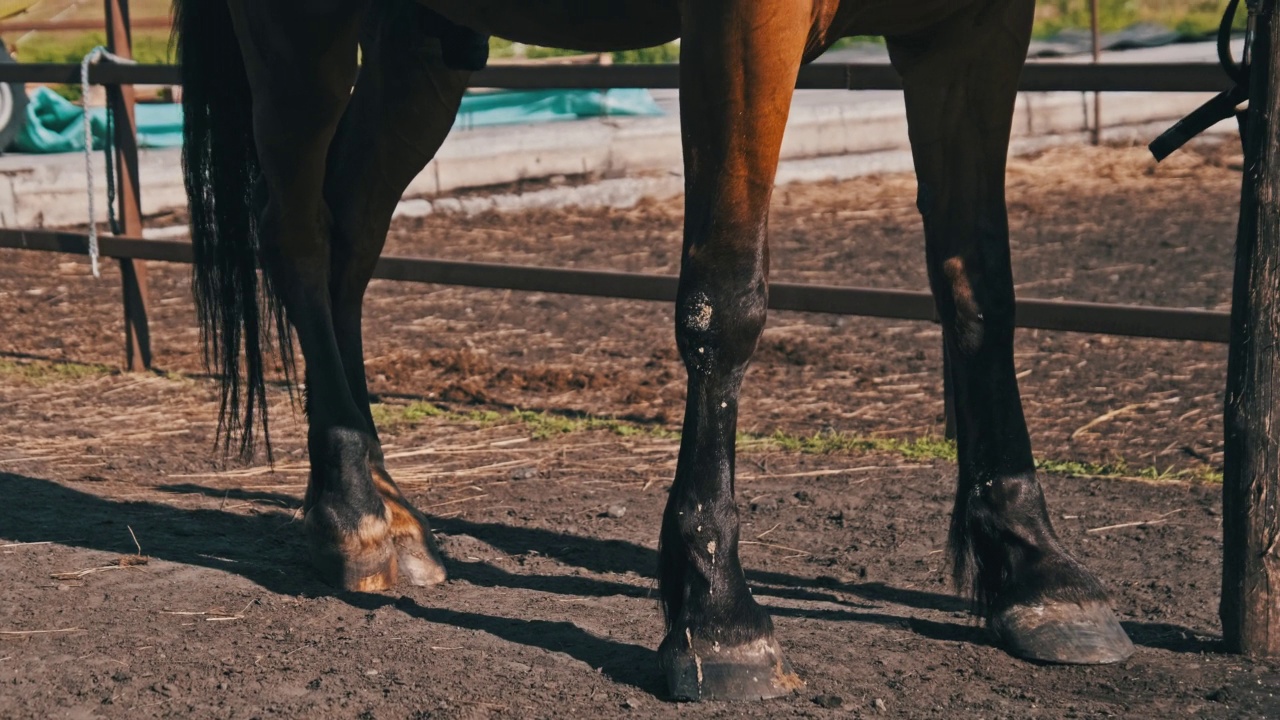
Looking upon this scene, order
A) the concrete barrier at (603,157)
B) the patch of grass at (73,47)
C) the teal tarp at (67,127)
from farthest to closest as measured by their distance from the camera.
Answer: the patch of grass at (73,47), the teal tarp at (67,127), the concrete barrier at (603,157)

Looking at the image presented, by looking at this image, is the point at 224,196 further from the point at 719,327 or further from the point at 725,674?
the point at 725,674

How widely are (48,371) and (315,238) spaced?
2.89m

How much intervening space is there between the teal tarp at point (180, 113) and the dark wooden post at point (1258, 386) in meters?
8.98

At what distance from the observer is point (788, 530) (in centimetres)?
392

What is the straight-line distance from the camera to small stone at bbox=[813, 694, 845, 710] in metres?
2.61

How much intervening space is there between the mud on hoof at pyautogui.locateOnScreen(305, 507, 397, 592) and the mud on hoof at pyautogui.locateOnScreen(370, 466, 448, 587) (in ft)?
0.10

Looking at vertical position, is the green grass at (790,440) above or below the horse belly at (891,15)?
below

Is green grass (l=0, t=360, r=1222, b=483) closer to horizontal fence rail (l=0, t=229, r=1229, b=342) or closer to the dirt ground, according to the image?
the dirt ground

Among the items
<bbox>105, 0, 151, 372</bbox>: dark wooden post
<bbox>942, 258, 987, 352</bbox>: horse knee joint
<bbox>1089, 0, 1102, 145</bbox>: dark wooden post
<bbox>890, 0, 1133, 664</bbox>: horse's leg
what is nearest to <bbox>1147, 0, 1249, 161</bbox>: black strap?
<bbox>890, 0, 1133, 664</bbox>: horse's leg

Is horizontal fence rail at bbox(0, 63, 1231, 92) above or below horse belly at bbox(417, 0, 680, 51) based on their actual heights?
below

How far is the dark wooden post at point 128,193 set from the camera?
6199 mm

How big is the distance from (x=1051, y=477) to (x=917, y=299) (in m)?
0.76

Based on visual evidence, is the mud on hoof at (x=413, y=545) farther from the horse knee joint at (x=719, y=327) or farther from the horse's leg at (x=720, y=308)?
the horse knee joint at (x=719, y=327)

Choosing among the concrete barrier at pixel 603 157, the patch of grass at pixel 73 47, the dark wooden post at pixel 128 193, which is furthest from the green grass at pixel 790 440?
the patch of grass at pixel 73 47
